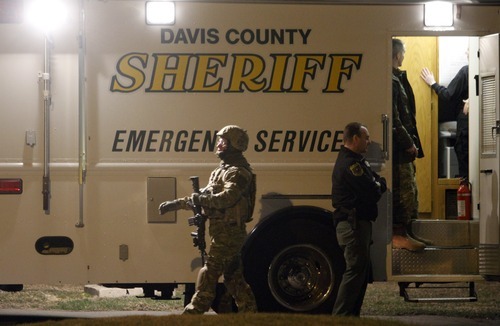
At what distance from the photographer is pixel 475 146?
9.61 meters

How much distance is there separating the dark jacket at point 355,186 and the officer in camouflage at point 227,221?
0.73m

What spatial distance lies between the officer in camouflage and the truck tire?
0.52m

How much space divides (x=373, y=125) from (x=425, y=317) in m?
2.49

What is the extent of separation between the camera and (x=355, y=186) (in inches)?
329

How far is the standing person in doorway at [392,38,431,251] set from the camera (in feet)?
30.8

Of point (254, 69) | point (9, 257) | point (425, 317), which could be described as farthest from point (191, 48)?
point (425, 317)

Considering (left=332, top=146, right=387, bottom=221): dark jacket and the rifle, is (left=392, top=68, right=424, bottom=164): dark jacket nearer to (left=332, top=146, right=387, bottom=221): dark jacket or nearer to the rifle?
(left=332, top=146, right=387, bottom=221): dark jacket

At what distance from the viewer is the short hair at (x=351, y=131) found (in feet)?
27.7

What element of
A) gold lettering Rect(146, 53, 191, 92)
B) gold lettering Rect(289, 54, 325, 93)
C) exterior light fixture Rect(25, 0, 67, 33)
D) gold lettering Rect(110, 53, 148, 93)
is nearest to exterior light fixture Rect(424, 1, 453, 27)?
gold lettering Rect(289, 54, 325, 93)

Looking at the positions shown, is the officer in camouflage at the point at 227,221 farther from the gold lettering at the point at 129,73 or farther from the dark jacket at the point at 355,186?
the gold lettering at the point at 129,73

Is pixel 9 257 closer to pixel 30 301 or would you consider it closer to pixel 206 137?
pixel 206 137

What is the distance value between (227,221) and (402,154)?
7.01 ft

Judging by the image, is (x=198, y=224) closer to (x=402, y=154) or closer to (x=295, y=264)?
(x=295, y=264)

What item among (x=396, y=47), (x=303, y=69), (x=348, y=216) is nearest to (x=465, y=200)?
(x=396, y=47)
